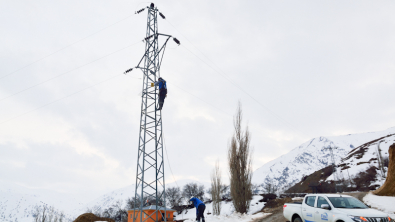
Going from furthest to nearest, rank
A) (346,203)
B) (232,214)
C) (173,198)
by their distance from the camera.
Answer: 1. (173,198)
2. (232,214)
3. (346,203)

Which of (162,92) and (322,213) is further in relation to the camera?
(162,92)

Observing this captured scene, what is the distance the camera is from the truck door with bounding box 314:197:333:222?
8.23 meters

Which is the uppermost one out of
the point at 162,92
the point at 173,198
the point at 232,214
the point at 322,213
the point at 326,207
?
the point at 162,92

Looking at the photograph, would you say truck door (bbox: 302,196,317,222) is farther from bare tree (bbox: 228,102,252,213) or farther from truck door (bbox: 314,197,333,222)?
bare tree (bbox: 228,102,252,213)

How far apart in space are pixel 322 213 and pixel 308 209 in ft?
2.70

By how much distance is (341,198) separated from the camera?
8.78m

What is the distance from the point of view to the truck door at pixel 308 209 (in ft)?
29.8

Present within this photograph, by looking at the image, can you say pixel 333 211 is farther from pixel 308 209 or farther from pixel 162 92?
pixel 162 92

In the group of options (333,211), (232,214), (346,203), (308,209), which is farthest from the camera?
(232,214)

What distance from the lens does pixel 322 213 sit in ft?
28.1

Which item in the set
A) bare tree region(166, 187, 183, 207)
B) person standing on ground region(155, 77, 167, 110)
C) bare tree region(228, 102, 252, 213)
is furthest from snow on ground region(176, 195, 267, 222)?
bare tree region(166, 187, 183, 207)

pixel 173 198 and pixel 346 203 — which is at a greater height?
pixel 346 203

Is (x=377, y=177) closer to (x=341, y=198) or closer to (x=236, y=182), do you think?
(x=236, y=182)

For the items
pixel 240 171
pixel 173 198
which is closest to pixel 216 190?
pixel 240 171
